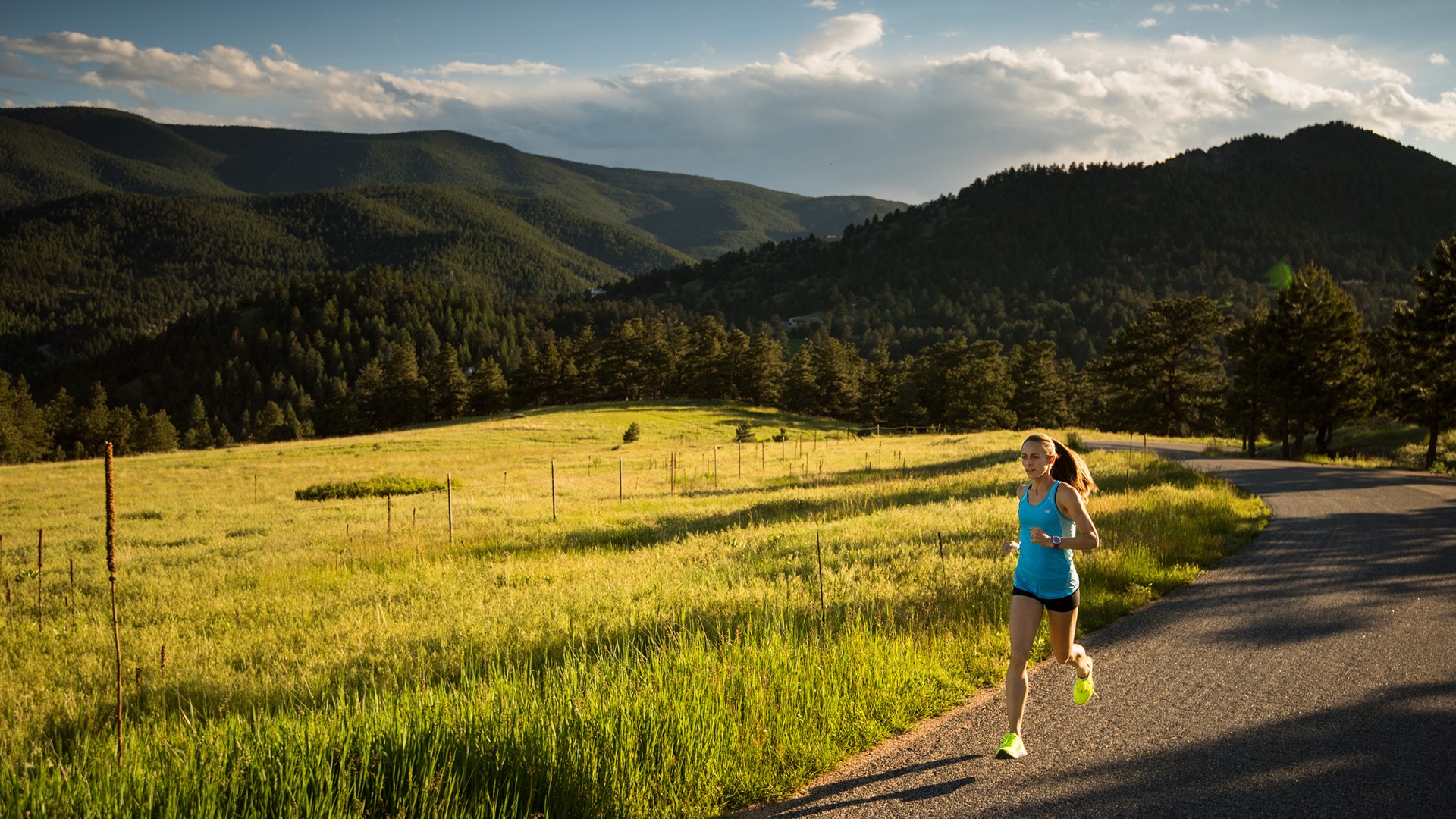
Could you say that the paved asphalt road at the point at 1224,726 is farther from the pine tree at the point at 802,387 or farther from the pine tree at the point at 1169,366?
the pine tree at the point at 802,387

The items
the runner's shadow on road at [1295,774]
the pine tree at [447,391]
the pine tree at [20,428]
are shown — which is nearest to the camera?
the runner's shadow on road at [1295,774]

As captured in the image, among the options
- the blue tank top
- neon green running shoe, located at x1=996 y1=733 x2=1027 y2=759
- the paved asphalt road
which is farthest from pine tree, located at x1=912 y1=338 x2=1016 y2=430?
neon green running shoe, located at x1=996 y1=733 x2=1027 y2=759

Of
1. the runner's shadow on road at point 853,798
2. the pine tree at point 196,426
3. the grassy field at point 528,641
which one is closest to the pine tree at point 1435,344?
the grassy field at point 528,641

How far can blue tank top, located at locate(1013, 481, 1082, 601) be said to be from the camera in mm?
5055

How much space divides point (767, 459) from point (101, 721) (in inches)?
1375

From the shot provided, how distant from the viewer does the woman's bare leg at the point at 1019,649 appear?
16.4ft

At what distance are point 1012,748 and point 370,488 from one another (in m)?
30.7

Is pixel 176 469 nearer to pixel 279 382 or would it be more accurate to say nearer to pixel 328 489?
pixel 328 489

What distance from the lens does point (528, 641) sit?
314 inches

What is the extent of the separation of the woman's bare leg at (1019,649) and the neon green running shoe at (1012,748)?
58 millimetres

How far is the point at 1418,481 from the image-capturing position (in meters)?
21.1

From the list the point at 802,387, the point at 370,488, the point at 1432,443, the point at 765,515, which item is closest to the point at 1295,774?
the point at 765,515

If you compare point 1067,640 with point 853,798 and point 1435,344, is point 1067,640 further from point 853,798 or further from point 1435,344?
point 1435,344

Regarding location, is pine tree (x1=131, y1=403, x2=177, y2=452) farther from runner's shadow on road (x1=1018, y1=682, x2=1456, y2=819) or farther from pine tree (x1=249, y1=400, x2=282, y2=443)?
runner's shadow on road (x1=1018, y1=682, x2=1456, y2=819)
